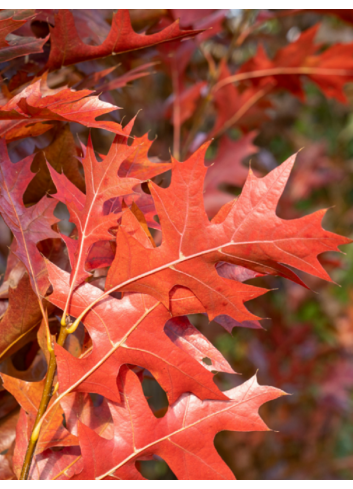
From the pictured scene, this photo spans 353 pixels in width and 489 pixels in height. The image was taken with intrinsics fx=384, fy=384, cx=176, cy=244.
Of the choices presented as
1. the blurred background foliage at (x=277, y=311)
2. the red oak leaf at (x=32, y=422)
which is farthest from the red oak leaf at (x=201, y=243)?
the blurred background foliage at (x=277, y=311)

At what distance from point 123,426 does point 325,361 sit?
5.02 feet

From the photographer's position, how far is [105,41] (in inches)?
17.2

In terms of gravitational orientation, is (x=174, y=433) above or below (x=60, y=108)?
below

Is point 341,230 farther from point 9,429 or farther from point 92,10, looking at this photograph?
point 9,429

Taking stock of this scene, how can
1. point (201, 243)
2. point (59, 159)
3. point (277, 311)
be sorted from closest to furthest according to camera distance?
1. point (201, 243)
2. point (59, 159)
3. point (277, 311)

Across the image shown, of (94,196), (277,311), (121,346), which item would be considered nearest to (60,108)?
(94,196)

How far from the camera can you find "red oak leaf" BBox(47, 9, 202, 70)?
1.40 feet


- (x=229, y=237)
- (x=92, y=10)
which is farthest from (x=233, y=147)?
(x=229, y=237)

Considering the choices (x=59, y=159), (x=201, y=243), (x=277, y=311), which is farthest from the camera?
(x=277, y=311)

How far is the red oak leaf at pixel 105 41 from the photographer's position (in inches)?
16.8

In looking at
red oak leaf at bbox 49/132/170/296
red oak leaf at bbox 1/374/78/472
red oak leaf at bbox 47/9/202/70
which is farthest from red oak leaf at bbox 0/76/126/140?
red oak leaf at bbox 1/374/78/472

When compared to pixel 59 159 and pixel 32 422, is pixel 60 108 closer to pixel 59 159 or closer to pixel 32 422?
pixel 59 159

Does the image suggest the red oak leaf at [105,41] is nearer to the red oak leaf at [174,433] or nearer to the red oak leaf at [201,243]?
the red oak leaf at [201,243]

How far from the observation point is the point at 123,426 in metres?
0.34
